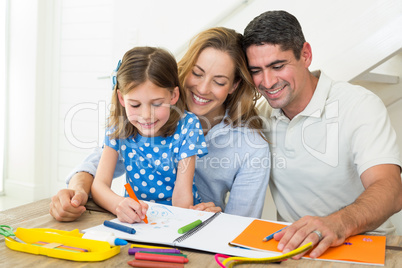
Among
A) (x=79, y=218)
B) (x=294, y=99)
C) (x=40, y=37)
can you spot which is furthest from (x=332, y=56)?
(x=40, y=37)

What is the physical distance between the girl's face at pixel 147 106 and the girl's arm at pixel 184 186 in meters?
0.15

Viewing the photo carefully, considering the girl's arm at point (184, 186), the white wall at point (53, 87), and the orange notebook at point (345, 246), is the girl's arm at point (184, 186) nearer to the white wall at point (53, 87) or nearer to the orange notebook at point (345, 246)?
the orange notebook at point (345, 246)

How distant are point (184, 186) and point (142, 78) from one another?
1.17ft

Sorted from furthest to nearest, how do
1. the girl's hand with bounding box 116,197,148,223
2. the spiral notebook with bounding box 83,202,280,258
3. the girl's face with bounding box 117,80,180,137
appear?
1. the girl's face with bounding box 117,80,180,137
2. the girl's hand with bounding box 116,197,148,223
3. the spiral notebook with bounding box 83,202,280,258

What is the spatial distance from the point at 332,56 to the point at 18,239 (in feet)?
5.13

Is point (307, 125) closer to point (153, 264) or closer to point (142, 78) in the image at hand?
point (142, 78)

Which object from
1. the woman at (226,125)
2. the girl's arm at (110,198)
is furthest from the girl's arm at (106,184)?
the woman at (226,125)

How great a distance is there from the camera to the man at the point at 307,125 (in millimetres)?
1420

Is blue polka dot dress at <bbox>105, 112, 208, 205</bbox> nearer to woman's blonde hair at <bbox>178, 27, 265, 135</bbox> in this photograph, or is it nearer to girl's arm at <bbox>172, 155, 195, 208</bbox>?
girl's arm at <bbox>172, 155, 195, 208</bbox>

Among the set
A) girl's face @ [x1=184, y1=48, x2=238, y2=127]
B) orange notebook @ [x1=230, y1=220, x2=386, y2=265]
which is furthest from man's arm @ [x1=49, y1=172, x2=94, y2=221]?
girl's face @ [x1=184, y1=48, x2=238, y2=127]

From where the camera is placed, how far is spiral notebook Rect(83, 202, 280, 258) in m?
0.82

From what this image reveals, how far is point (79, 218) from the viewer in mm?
→ 1033

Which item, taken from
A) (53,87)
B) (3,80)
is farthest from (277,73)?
(3,80)

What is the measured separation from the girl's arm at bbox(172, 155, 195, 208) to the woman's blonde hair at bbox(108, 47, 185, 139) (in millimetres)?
124
